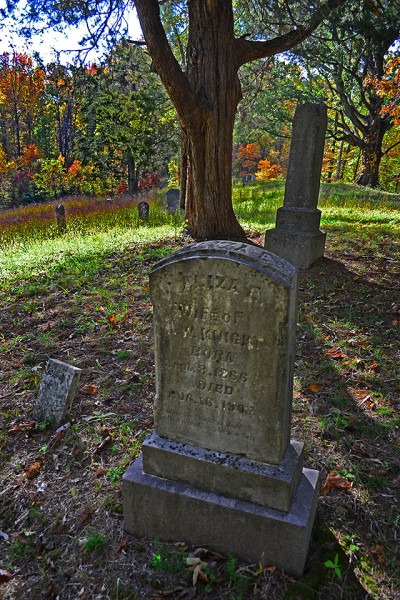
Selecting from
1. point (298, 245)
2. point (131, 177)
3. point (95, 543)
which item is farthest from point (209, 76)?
point (131, 177)

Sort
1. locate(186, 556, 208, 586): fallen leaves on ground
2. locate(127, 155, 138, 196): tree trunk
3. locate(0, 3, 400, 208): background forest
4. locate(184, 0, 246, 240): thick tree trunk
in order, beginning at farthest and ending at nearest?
locate(127, 155, 138, 196): tree trunk < locate(0, 3, 400, 208): background forest < locate(184, 0, 246, 240): thick tree trunk < locate(186, 556, 208, 586): fallen leaves on ground

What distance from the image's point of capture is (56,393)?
12.6ft

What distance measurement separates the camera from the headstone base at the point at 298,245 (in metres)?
7.44

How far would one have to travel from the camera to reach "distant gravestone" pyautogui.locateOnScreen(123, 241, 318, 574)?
227cm

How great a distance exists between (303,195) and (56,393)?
5.47 m

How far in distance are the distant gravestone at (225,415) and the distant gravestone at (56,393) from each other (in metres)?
1.30

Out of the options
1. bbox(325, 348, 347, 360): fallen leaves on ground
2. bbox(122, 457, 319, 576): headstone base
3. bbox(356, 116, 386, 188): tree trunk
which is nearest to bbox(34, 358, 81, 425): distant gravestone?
bbox(122, 457, 319, 576): headstone base

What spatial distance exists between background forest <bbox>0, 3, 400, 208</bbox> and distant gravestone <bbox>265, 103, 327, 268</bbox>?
144 inches

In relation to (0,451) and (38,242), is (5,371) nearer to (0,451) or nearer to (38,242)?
(0,451)

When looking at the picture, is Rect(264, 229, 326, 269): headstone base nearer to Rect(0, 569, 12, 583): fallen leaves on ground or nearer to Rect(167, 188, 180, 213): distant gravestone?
Rect(0, 569, 12, 583): fallen leaves on ground

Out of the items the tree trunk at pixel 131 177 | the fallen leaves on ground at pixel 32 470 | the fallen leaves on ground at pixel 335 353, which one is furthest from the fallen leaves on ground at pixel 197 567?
the tree trunk at pixel 131 177

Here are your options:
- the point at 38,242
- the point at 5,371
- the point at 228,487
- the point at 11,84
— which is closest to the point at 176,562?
the point at 228,487

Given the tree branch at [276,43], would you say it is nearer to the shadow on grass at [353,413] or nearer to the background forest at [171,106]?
the background forest at [171,106]

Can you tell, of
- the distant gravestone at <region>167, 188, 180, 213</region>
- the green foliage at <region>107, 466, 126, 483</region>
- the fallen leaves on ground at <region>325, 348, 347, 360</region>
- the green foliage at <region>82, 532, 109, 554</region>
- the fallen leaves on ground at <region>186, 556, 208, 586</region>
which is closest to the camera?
the fallen leaves on ground at <region>186, 556, 208, 586</region>
